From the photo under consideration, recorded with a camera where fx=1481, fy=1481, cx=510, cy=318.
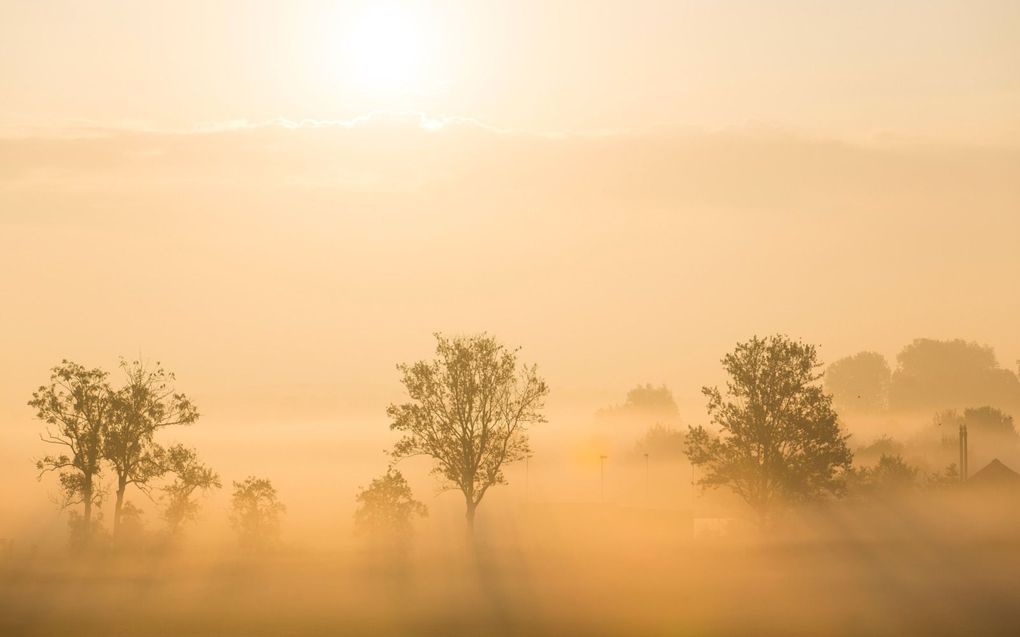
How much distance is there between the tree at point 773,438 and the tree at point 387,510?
2486cm

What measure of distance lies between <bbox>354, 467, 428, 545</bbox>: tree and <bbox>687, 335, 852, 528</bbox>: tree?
24.9 m

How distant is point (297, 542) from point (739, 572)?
136 ft

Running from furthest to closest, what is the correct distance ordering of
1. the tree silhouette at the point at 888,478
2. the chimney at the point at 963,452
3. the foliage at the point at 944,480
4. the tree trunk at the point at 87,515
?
the chimney at the point at 963,452 < the foliage at the point at 944,480 < the tree silhouette at the point at 888,478 < the tree trunk at the point at 87,515

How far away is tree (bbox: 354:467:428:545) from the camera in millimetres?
127875

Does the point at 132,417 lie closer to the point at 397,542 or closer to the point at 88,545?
the point at 88,545

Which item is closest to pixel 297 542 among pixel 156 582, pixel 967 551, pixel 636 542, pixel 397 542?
pixel 397 542

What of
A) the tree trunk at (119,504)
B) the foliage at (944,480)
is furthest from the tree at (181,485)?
the foliage at (944,480)

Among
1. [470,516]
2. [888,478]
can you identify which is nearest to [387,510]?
[470,516]

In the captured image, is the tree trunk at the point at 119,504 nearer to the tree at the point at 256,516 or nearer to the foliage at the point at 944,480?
the tree at the point at 256,516

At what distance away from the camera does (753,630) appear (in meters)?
79.6

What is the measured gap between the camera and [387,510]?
129 metres

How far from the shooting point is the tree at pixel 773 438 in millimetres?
123625

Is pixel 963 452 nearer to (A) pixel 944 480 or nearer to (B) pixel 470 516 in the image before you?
(A) pixel 944 480

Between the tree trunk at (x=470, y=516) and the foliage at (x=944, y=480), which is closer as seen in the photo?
the tree trunk at (x=470, y=516)
